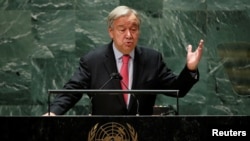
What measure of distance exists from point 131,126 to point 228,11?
142 inches

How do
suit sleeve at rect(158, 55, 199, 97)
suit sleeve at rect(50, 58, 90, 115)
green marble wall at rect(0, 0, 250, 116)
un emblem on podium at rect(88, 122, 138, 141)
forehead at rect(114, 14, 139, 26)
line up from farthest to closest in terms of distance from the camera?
1. green marble wall at rect(0, 0, 250, 116)
2. forehead at rect(114, 14, 139, 26)
3. suit sleeve at rect(158, 55, 199, 97)
4. suit sleeve at rect(50, 58, 90, 115)
5. un emblem on podium at rect(88, 122, 138, 141)

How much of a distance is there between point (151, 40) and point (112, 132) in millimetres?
3361

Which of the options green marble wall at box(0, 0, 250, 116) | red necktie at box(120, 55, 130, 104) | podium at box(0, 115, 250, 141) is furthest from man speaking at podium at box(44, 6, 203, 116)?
green marble wall at box(0, 0, 250, 116)

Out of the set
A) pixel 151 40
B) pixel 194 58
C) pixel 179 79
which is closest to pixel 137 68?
pixel 179 79

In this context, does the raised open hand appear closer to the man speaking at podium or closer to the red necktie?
the man speaking at podium

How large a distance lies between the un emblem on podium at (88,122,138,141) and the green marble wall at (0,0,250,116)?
330 cm

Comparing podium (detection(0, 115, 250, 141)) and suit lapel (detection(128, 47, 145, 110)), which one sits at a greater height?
suit lapel (detection(128, 47, 145, 110))

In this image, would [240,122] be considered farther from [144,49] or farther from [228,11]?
[228,11]

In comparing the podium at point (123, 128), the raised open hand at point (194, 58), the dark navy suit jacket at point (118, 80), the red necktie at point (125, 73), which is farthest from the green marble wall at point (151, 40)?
the podium at point (123, 128)

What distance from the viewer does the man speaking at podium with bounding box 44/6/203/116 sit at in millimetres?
3803

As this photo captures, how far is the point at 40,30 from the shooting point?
609cm

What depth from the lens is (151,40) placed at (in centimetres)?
607

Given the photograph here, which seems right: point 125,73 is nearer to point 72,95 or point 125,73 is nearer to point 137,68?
point 137,68

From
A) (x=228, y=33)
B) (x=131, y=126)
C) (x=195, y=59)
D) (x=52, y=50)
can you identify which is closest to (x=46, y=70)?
(x=52, y=50)
